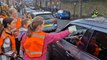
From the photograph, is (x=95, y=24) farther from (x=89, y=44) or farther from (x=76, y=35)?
(x=76, y=35)

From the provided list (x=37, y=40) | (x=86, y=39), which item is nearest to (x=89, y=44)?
(x=86, y=39)

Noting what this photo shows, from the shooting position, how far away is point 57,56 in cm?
623

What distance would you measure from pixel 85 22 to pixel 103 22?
20.3 inches

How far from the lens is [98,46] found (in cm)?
502

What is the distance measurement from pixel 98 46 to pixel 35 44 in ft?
3.31

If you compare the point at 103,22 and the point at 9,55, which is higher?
the point at 103,22

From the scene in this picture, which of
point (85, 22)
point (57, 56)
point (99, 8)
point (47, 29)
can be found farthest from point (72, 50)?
point (99, 8)

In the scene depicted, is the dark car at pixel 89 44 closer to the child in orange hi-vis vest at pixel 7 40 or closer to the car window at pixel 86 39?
the car window at pixel 86 39

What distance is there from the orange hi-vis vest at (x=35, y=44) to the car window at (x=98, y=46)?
2.60 ft

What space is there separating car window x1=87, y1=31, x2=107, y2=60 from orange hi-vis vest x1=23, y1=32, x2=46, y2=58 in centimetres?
79

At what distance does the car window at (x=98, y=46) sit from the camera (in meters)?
4.79

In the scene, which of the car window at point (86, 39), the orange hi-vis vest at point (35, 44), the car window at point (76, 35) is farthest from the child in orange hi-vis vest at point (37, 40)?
the car window at point (76, 35)

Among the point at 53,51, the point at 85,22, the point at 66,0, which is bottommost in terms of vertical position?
the point at 66,0

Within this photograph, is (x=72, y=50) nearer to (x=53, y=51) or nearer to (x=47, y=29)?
(x=53, y=51)
